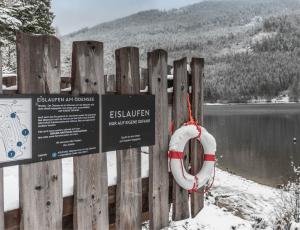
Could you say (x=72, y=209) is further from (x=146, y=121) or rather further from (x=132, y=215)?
(x=146, y=121)

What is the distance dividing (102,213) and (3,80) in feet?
4.34

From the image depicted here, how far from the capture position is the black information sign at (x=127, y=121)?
9.68ft

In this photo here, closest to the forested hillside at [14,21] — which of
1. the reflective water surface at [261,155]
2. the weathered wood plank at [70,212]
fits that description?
the weathered wood plank at [70,212]

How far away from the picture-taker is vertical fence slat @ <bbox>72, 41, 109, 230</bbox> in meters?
2.77

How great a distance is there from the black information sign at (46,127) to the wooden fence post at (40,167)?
74 millimetres

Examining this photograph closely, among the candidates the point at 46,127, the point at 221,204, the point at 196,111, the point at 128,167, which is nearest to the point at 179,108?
the point at 196,111

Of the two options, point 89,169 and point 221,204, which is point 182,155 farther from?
point 221,204

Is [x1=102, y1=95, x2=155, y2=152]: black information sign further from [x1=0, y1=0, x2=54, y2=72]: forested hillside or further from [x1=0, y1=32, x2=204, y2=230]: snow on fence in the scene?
[x1=0, y1=0, x2=54, y2=72]: forested hillside

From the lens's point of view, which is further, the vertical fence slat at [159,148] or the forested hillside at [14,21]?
the forested hillside at [14,21]

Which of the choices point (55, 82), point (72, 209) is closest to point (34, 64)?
point (55, 82)

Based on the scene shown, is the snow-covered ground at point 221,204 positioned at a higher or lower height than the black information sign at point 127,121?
lower

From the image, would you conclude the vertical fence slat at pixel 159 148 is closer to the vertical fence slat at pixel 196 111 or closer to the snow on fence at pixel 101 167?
the snow on fence at pixel 101 167

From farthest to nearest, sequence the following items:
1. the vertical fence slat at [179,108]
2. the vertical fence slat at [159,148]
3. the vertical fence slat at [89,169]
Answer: the vertical fence slat at [179,108], the vertical fence slat at [159,148], the vertical fence slat at [89,169]

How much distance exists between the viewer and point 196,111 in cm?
384
